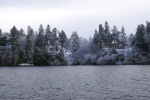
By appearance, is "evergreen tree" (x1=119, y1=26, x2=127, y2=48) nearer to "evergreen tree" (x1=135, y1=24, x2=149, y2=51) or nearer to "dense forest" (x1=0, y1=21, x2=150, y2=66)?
"dense forest" (x1=0, y1=21, x2=150, y2=66)

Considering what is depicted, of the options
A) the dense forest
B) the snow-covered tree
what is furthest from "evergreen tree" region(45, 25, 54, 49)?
the snow-covered tree

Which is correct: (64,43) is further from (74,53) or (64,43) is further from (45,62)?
(45,62)

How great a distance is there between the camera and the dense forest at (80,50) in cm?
13838

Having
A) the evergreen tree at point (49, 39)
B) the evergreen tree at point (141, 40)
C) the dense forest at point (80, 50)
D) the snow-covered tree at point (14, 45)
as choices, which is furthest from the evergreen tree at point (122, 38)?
the snow-covered tree at point (14, 45)

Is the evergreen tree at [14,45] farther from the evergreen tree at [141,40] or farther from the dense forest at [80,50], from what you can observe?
the evergreen tree at [141,40]

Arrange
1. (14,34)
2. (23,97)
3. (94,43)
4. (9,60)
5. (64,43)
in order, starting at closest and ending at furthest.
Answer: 1. (23,97)
2. (9,60)
3. (14,34)
4. (94,43)
5. (64,43)

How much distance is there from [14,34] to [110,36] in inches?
2423

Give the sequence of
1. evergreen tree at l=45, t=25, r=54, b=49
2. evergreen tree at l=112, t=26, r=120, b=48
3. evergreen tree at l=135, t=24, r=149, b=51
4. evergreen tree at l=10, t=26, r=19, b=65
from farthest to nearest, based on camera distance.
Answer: evergreen tree at l=112, t=26, r=120, b=48 → evergreen tree at l=45, t=25, r=54, b=49 → evergreen tree at l=135, t=24, r=149, b=51 → evergreen tree at l=10, t=26, r=19, b=65

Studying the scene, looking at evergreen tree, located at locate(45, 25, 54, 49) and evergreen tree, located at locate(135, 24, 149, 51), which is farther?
evergreen tree, located at locate(45, 25, 54, 49)

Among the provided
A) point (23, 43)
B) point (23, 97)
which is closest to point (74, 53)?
point (23, 43)

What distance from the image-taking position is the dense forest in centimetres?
13838

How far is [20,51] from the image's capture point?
139 metres

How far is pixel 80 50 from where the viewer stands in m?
170

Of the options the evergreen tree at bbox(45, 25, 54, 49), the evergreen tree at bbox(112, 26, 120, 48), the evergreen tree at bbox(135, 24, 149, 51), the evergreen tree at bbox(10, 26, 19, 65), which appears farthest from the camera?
the evergreen tree at bbox(112, 26, 120, 48)
